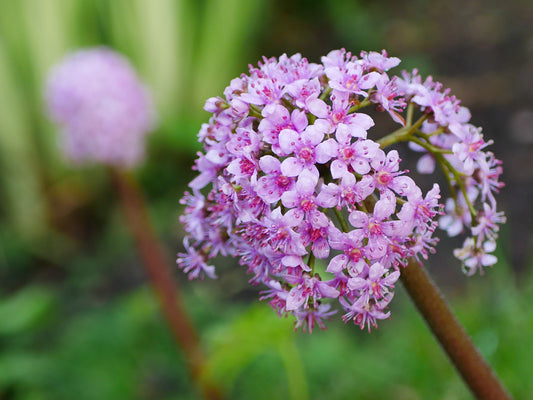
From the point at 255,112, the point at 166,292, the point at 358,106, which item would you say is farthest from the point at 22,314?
the point at 358,106

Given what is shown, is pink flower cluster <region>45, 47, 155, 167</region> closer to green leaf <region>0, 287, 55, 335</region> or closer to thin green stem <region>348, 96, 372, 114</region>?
green leaf <region>0, 287, 55, 335</region>

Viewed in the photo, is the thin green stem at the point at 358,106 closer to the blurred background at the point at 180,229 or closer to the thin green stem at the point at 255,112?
the thin green stem at the point at 255,112

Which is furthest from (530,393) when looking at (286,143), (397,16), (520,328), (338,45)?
(397,16)

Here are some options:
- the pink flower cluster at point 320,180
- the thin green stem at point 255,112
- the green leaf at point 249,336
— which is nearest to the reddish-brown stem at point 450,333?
the pink flower cluster at point 320,180

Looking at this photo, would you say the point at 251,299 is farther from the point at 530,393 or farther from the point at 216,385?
the point at 530,393

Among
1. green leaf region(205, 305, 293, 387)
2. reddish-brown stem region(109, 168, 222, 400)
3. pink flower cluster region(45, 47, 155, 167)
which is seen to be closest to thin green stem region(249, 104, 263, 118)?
green leaf region(205, 305, 293, 387)
